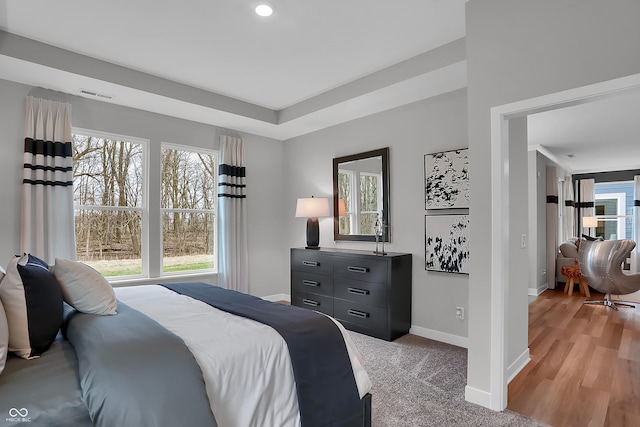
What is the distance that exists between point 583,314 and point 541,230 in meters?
1.90

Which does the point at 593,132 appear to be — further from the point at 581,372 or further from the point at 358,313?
the point at 358,313

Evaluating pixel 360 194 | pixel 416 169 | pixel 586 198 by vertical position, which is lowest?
pixel 360 194

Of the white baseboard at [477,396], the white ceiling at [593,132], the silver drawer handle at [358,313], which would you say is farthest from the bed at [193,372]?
the white ceiling at [593,132]

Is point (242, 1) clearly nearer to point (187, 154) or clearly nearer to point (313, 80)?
point (313, 80)

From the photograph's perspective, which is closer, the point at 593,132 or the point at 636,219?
the point at 593,132

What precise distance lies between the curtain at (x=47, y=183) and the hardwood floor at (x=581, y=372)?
410cm

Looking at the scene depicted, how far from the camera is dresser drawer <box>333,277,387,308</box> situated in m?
3.63

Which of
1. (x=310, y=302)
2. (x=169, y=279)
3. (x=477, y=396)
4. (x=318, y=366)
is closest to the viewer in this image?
(x=318, y=366)

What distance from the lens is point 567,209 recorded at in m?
8.08

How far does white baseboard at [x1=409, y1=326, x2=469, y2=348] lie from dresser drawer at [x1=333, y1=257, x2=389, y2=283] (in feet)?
2.38

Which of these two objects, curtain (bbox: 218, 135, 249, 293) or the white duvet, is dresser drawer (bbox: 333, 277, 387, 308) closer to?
curtain (bbox: 218, 135, 249, 293)

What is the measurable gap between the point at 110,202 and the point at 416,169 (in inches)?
135

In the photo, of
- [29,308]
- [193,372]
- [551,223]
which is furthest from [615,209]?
[29,308]

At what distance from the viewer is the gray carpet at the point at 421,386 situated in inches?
86.3
